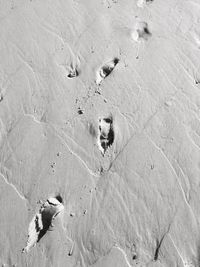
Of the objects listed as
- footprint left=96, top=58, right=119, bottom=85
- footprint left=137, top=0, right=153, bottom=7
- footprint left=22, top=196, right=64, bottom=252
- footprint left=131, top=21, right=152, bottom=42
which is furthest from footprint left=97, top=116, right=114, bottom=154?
footprint left=137, top=0, right=153, bottom=7

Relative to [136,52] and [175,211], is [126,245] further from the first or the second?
[136,52]

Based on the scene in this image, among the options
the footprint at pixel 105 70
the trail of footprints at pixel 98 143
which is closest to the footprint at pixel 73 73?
the trail of footprints at pixel 98 143

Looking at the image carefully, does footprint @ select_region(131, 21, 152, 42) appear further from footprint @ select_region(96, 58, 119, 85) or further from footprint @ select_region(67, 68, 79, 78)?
footprint @ select_region(67, 68, 79, 78)

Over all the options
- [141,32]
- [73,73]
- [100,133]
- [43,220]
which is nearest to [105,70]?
[73,73]

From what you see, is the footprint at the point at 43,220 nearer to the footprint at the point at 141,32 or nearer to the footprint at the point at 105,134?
the footprint at the point at 105,134

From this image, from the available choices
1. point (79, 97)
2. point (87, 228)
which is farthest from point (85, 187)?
point (79, 97)

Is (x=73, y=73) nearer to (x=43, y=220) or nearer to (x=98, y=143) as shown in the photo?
(x=98, y=143)
